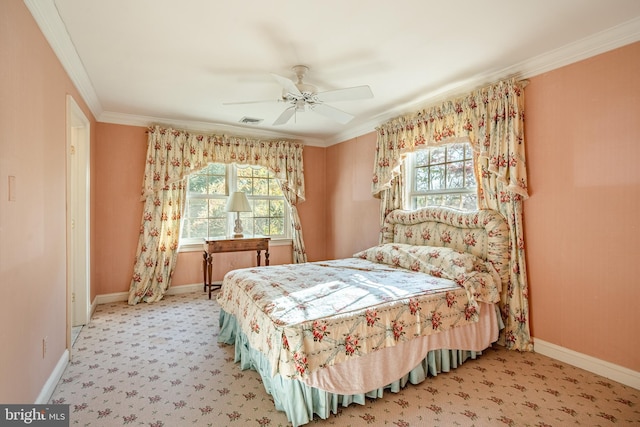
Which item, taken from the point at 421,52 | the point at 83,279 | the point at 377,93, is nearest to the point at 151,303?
the point at 83,279

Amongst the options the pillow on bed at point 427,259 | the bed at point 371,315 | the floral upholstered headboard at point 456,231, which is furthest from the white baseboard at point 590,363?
the pillow on bed at point 427,259

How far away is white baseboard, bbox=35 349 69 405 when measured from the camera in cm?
201

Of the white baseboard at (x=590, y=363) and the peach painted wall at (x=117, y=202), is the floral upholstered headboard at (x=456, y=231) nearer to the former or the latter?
the white baseboard at (x=590, y=363)

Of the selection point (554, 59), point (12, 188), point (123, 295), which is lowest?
point (123, 295)

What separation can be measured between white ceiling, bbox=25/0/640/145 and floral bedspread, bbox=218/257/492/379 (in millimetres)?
1883

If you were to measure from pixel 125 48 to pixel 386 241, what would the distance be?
130 inches

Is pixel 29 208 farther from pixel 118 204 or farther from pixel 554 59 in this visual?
pixel 554 59

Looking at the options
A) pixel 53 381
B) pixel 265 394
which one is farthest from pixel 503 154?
pixel 53 381

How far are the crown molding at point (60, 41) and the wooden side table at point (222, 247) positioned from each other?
222 cm

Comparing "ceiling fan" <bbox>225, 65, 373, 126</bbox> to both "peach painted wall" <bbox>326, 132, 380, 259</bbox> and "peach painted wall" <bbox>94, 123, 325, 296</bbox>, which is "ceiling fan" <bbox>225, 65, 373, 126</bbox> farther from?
"peach painted wall" <bbox>94, 123, 325, 296</bbox>

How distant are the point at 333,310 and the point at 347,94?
5.66 ft

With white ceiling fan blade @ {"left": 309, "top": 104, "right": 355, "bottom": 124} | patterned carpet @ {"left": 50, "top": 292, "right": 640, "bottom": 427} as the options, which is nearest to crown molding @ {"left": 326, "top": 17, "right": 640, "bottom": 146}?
white ceiling fan blade @ {"left": 309, "top": 104, "right": 355, "bottom": 124}

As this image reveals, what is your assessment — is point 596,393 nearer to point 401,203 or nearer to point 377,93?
point 401,203

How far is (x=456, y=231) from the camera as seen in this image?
334 centimetres
